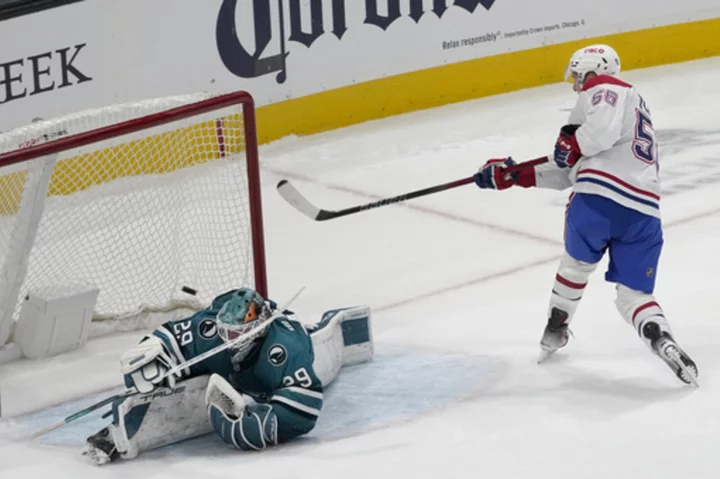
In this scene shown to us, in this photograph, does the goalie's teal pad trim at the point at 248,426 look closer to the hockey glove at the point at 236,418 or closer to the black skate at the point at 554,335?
the hockey glove at the point at 236,418

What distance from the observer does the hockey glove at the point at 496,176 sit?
13.4 ft

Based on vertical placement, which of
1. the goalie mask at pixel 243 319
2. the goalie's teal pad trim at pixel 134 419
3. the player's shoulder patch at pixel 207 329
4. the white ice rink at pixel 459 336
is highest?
the goalie mask at pixel 243 319

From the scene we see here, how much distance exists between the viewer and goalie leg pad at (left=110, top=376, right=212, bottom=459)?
11.6 feet

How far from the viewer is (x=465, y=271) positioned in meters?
5.03

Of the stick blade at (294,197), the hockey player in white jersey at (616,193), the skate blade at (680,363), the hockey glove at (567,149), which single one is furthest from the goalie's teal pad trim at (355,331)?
the skate blade at (680,363)

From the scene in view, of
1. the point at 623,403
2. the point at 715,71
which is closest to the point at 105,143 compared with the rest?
the point at 623,403

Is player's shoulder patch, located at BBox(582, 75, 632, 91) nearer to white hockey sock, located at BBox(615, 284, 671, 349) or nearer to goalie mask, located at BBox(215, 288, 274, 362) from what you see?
white hockey sock, located at BBox(615, 284, 671, 349)

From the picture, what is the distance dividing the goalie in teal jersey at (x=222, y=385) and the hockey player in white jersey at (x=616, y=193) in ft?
2.68

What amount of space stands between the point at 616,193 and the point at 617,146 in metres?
0.13

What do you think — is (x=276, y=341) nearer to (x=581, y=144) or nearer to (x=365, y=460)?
(x=365, y=460)

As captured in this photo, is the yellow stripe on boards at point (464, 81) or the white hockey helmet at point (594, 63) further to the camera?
the yellow stripe on boards at point (464, 81)

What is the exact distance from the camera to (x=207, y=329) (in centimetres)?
371

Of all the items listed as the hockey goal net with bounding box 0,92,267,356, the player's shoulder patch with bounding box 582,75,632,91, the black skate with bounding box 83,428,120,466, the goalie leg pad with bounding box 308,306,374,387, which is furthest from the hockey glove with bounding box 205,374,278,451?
the player's shoulder patch with bounding box 582,75,632,91

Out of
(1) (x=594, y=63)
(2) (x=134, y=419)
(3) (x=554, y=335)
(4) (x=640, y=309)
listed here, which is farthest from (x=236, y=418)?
(1) (x=594, y=63)
